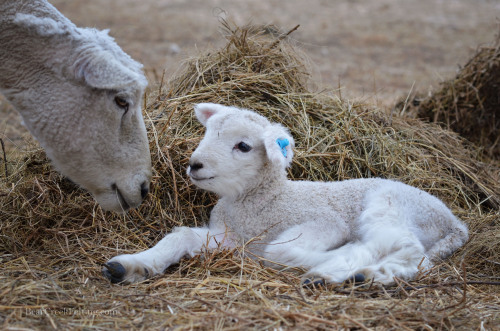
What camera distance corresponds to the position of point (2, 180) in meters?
4.75

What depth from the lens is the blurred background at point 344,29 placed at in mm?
11062

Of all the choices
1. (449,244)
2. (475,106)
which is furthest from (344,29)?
(449,244)

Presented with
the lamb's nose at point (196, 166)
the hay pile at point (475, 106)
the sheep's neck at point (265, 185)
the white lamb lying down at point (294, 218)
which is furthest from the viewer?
the hay pile at point (475, 106)

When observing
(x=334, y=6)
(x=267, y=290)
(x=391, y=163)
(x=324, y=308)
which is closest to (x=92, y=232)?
(x=267, y=290)

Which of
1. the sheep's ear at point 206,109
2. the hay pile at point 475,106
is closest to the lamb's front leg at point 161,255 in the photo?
the sheep's ear at point 206,109

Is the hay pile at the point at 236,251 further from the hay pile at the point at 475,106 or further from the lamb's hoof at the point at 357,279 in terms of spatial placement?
the hay pile at the point at 475,106

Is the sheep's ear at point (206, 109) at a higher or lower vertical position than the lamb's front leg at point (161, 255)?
higher

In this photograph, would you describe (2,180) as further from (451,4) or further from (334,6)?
(451,4)

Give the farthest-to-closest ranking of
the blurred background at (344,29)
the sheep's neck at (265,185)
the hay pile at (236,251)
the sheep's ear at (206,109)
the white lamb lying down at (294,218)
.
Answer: the blurred background at (344,29), the sheep's ear at (206,109), the sheep's neck at (265,185), the white lamb lying down at (294,218), the hay pile at (236,251)

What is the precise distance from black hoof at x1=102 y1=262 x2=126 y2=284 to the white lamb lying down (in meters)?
0.06

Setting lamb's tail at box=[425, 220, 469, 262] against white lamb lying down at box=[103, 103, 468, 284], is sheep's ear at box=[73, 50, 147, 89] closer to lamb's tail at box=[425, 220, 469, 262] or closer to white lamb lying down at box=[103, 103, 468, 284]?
white lamb lying down at box=[103, 103, 468, 284]

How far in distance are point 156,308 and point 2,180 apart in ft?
8.19

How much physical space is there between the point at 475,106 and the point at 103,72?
5.07m

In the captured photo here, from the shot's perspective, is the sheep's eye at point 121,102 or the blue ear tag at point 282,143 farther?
the blue ear tag at point 282,143
